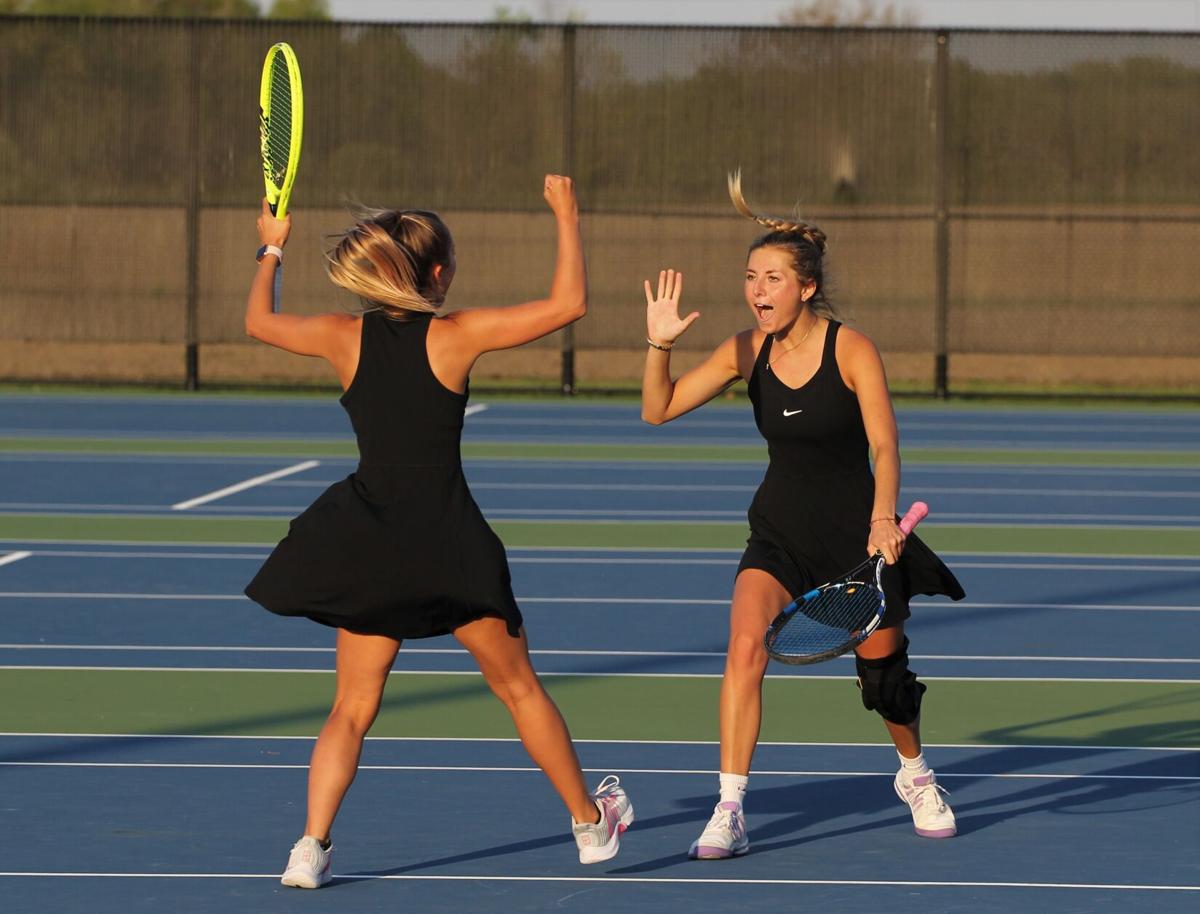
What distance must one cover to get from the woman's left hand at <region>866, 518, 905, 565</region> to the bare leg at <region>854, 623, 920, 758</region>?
377 millimetres

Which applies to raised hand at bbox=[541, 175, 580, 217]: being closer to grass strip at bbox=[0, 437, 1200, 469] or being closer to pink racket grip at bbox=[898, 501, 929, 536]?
pink racket grip at bbox=[898, 501, 929, 536]

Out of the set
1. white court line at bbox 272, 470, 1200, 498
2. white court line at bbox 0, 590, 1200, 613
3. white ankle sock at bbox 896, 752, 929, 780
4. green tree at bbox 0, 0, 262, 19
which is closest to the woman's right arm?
white ankle sock at bbox 896, 752, 929, 780

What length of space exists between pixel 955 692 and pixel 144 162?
61.3ft

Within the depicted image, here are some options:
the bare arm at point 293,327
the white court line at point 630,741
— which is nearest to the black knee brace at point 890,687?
the white court line at point 630,741

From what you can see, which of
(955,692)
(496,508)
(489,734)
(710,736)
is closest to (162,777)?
(489,734)

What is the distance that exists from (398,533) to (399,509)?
0.06m

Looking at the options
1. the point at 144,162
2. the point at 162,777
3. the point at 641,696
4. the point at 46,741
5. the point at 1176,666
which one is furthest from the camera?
the point at 144,162

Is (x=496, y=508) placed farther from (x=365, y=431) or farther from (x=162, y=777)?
(x=365, y=431)

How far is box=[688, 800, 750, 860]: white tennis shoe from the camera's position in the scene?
6.11 metres

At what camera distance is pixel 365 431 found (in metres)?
5.86

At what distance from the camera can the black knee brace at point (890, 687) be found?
6.48 metres

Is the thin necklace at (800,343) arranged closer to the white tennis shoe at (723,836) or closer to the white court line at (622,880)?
the white tennis shoe at (723,836)

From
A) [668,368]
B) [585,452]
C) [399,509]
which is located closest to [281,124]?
[668,368]

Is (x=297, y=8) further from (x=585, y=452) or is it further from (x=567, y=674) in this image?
(x=567, y=674)
